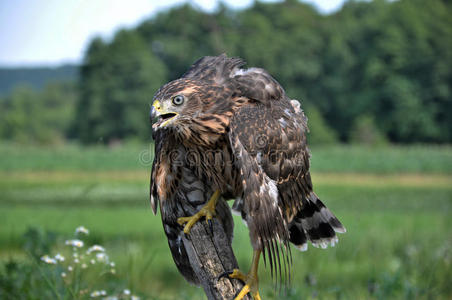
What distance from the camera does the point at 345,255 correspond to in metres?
7.26

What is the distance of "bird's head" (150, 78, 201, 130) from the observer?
8.02 ft

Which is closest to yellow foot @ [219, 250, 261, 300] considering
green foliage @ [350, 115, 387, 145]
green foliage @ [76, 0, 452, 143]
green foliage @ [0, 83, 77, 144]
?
green foliage @ [76, 0, 452, 143]

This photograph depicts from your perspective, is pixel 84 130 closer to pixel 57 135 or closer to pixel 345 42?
pixel 57 135

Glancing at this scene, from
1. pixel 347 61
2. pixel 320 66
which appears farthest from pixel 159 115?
pixel 320 66

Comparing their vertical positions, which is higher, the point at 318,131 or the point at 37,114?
the point at 318,131

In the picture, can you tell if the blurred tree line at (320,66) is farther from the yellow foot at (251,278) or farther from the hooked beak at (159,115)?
the yellow foot at (251,278)

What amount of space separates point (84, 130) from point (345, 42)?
2461 centimetres

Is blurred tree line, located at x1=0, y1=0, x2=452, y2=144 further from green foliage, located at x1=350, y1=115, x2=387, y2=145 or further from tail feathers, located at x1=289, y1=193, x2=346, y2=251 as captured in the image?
tail feathers, located at x1=289, y1=193, x2=346, y2=251

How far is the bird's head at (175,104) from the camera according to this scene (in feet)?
8.02

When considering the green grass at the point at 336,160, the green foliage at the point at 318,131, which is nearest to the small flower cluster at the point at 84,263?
the green grass at the point at 336,160

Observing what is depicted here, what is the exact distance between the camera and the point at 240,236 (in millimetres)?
8680

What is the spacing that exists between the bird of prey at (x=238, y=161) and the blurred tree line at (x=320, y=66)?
31510 millimetres

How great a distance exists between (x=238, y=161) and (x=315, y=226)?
908 mm

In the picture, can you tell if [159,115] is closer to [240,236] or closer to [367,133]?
[240,236]
